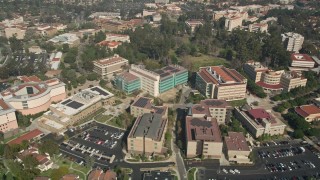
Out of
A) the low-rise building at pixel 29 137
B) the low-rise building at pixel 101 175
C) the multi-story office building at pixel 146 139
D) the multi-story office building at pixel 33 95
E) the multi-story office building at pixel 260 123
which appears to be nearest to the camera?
the low-rise building at pixel 101 175

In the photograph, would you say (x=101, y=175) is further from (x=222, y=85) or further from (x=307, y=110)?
(x=307, y=110)

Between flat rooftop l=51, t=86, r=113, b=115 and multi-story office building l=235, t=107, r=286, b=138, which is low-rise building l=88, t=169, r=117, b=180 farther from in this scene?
multi-story office building l=235, t=107, r=286, b=138

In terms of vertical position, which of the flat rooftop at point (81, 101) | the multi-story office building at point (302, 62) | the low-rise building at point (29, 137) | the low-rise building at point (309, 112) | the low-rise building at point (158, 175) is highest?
the multi-story office building at point (302, 62)

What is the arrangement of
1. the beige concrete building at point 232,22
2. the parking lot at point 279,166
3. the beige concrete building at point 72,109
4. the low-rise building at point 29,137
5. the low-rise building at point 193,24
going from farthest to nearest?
the low-rise building at point 193,24
the beige concrete building at point 232,22
the beige concrete building at point 72,109
the low-rise building at point 29,137
the parking lot at point 279,166

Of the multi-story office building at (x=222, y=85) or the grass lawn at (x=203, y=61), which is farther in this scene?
the grass lawn at (x=203, y=61)

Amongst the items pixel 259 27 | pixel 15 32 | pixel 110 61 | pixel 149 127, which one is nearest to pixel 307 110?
pixel 149 127

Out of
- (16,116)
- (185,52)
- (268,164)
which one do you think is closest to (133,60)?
(185,52)

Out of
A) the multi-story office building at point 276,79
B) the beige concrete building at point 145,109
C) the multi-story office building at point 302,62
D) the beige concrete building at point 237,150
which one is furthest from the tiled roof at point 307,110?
the beige concrete building at point 145,109

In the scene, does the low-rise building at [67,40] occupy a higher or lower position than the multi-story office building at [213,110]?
higher

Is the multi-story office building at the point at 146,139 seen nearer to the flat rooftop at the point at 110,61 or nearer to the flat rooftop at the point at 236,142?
the flat rooftop at the point at 236,142
